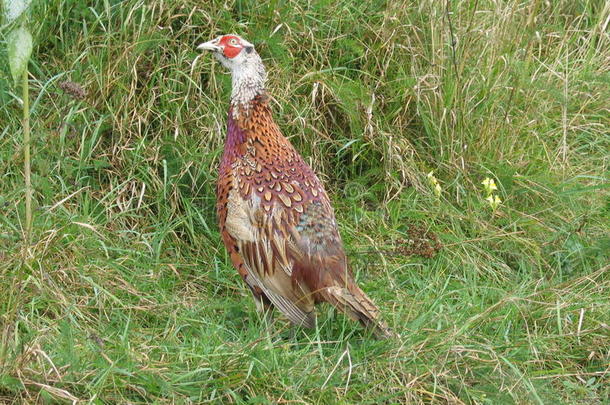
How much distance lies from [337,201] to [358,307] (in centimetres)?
120

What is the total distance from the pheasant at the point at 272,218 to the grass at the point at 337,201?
143 millimetres

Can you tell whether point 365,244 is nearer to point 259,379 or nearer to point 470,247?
point 470,247

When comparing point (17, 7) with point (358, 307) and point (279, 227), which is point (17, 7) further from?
point (358, 307)

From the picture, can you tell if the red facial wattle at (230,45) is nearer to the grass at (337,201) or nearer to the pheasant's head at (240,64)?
the pheasant's head at (240,64)

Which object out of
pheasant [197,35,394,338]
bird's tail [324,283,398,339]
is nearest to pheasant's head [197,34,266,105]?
pheasant [197,35,394,338]

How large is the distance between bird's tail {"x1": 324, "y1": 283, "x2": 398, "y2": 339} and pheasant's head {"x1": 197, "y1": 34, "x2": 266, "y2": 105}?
92 centimetres

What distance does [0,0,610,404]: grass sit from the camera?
3.52 metres

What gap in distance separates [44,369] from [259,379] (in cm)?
68

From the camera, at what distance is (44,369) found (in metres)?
3.16

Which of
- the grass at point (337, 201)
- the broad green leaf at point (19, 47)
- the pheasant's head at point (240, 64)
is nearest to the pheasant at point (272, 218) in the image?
the pheasant's head at point (240, 64)

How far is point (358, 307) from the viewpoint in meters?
3.79

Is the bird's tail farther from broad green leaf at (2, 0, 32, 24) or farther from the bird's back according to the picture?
broad green leaf at (2, 0, 32, 24)

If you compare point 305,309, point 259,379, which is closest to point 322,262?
point 305,309

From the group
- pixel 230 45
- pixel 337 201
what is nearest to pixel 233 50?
pixel 230 45
